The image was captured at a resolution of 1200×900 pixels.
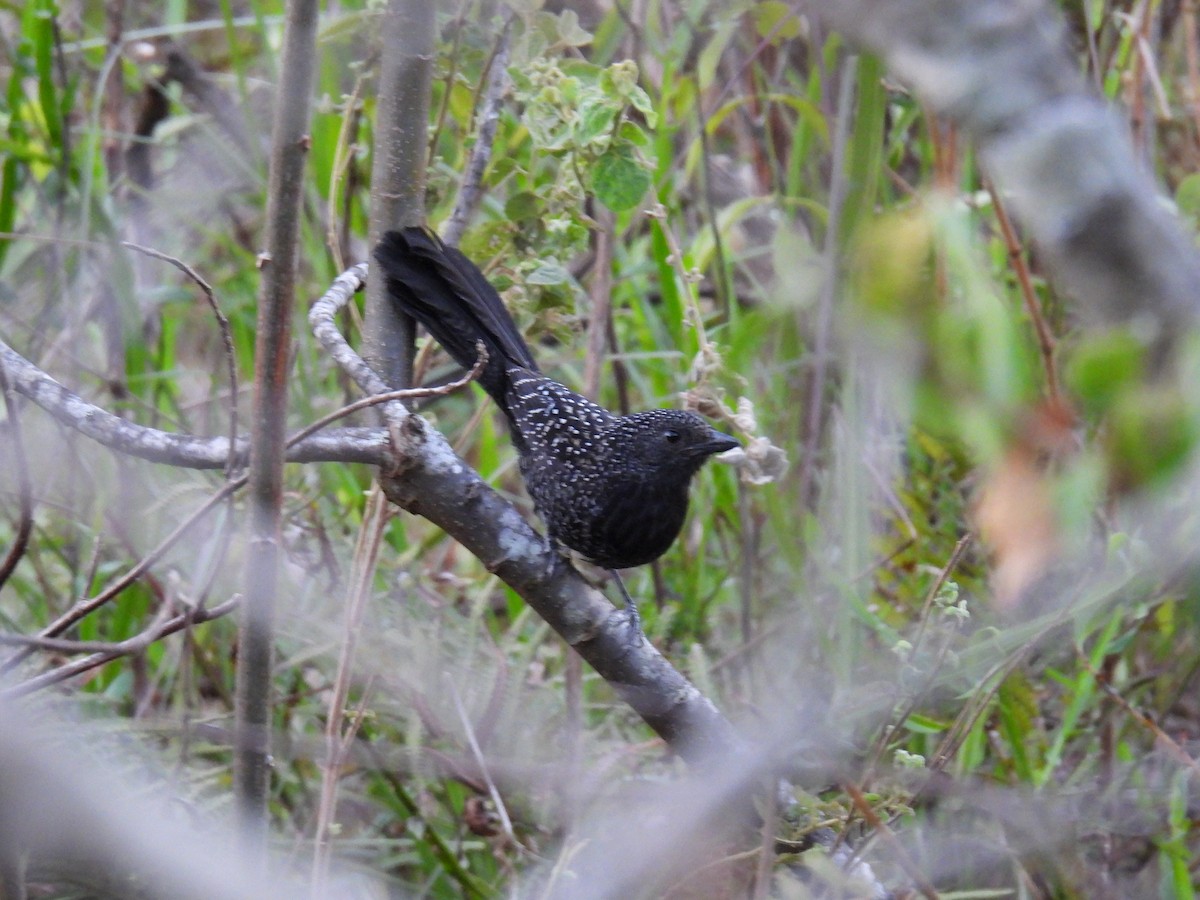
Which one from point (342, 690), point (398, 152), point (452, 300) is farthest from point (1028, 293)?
point (342, 690)

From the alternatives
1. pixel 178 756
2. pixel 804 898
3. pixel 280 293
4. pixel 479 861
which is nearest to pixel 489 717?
pixel 479 861

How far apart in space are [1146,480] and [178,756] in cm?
260

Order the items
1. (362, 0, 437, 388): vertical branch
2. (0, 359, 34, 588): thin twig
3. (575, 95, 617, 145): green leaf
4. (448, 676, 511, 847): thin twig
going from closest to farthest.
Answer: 1. (0, 359, 34, 588): thin twig
2. (362, 0, 437, 388): vertical branch
3. (575, 95, 617, 145): green leaf
4. (448, 676, 511, 847): thin twig

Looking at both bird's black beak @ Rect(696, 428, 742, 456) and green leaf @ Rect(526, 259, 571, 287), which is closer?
→ green leaf @ Rect(526, 259, 571, 287)

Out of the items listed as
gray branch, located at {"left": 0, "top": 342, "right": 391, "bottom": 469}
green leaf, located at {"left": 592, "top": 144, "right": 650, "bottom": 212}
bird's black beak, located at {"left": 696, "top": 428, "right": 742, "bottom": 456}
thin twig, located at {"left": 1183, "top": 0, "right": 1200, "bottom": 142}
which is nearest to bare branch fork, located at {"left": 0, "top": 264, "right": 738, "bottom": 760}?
gray branch, located at {"left": 0, "top": 342, "right": 391, "bottom": 469}

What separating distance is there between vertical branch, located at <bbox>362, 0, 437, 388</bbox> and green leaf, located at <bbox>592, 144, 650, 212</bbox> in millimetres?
340

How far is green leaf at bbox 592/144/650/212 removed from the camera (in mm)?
2400

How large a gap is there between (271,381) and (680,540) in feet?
7.26

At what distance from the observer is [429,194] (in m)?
2.77

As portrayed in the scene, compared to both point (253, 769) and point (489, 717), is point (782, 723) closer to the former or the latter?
point (253, 769)

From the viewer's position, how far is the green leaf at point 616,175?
2.40 m

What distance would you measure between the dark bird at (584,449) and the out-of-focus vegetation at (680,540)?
132 mm

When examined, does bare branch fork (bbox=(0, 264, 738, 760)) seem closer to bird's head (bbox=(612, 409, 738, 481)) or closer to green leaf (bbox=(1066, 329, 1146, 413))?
bird's head (bbox=(612, 409, 738, 481))

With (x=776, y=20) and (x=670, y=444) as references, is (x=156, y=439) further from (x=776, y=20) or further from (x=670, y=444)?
(x=776, y=20)
